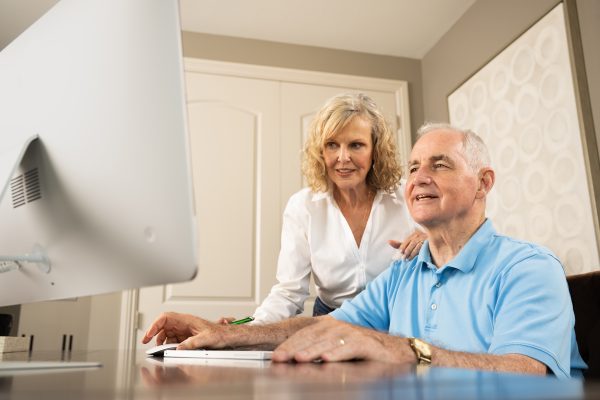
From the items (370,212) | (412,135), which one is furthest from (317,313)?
(412,135)

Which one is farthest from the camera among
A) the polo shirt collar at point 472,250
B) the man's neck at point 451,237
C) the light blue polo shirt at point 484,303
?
the man's neck at point 451,237

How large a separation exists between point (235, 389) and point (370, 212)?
4.74ft

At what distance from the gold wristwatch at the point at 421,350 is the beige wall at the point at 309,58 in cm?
257

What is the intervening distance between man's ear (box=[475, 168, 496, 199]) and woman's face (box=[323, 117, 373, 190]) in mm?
448

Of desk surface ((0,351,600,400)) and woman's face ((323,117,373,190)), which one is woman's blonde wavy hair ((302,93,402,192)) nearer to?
woman's face ((323,117,373,190))

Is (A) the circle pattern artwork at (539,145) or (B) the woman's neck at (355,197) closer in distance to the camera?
(B) the woman's neck at (355,197)

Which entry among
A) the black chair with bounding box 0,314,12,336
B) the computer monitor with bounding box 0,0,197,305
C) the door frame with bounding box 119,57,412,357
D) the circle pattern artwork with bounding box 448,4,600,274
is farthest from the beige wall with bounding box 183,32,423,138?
the computer monitor with bounding box 0,0,197,305

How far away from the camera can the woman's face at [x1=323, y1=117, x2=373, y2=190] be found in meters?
1.68

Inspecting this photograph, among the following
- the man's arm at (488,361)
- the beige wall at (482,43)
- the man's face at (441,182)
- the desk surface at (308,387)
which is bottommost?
the man's arm at (488,361)

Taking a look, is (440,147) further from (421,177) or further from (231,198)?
(231,198)

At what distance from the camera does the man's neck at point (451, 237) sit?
1.25 m

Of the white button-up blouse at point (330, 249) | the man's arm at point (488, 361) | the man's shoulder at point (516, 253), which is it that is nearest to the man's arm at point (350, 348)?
the man's arm at point (488, 361)

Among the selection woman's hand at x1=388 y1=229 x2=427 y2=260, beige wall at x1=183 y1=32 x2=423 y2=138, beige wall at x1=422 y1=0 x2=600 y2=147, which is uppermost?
beige wall at x1=183 y1=32 x2=423 y2=138

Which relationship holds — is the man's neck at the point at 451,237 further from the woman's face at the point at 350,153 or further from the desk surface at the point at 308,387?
the desk surface at the point at 308,387
